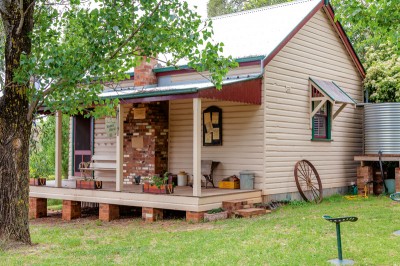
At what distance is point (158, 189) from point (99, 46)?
4306 mm

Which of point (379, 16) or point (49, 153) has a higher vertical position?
point (379, 16)

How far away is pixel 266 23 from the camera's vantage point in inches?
601

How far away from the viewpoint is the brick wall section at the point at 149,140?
1438 cm

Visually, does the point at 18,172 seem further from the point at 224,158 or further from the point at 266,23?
the point at 266,23

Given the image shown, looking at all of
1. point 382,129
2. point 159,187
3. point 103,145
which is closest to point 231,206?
point 159,187

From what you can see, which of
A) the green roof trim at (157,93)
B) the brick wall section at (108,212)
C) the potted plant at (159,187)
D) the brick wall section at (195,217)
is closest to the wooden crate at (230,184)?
the potted plant at (159,187)

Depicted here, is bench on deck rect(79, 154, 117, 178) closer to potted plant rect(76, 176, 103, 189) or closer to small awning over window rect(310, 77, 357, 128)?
potted plant rect(76, 176, 103, 189)

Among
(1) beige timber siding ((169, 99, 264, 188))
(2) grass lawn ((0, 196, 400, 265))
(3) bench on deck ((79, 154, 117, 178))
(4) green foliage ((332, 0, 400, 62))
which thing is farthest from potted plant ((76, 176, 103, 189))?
(4) green foliage ((332, 0, 400, 62))

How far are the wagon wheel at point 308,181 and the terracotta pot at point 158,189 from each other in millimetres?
3837

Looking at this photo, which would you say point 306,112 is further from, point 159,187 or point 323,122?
point 159,187

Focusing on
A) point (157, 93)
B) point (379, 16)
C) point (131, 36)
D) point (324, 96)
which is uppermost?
point (379, 16)

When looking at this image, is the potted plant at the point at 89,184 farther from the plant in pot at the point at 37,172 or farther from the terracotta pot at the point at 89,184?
the plant in pot at the point at 37,172

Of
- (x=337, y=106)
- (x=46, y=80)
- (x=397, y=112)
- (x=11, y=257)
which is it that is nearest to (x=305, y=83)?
(x=337, y=106)

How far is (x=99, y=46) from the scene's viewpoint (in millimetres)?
8500
